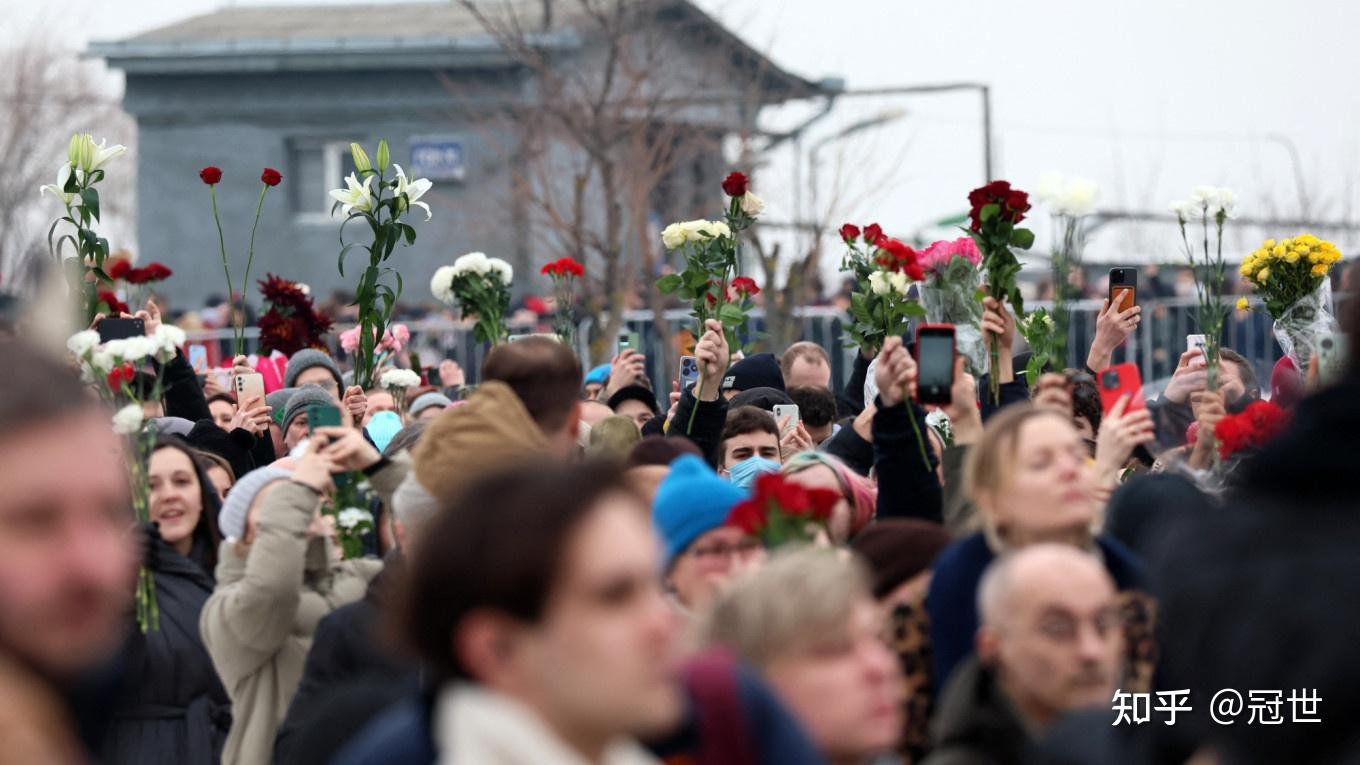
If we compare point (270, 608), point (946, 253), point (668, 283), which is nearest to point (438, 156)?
point (668, 283)

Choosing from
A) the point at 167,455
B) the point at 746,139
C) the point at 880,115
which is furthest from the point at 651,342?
the point at 167,455

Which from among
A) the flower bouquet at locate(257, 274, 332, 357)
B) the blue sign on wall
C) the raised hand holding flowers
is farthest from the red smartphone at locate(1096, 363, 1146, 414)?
the blue sign on wall

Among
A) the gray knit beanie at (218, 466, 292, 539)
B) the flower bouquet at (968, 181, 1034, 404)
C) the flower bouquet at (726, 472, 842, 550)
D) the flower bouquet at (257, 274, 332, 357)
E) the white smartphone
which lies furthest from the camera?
the flower bouquet at (257, 274, 332, 357)

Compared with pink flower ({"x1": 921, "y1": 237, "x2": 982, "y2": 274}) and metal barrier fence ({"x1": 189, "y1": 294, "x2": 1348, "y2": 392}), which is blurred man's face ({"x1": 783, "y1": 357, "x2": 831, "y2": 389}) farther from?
metal barrier fence ({"x1": 189, "y1": 294, "x2": 1348, "y2": 392})

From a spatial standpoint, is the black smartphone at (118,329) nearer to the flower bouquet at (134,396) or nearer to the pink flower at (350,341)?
the flower bouquet at (134,396)

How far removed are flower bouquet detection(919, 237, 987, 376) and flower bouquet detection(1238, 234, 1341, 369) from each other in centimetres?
113

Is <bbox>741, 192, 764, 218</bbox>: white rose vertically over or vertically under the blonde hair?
over

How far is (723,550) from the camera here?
4852 millimetres

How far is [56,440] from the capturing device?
2.73 meters

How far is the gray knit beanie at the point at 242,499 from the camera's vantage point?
597 cm

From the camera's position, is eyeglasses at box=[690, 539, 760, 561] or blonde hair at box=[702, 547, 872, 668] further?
eyeglasses at box=[690, 539, 760, 561]

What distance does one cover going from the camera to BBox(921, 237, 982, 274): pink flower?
761 cm

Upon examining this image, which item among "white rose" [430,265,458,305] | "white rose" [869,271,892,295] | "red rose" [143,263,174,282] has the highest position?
"red rose" [143,263,174,282]

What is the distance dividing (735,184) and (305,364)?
2677mm
